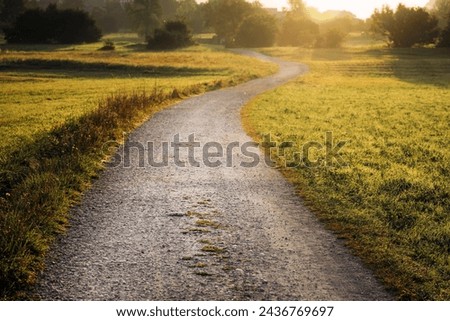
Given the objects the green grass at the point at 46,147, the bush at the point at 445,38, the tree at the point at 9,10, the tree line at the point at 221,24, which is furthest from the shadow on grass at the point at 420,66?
the tree at the point at 9,10

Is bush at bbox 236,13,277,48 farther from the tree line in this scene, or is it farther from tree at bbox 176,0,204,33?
tree at bbox 176,0,204,33

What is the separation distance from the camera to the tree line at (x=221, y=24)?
3182 inches

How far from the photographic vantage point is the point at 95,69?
47594 mm

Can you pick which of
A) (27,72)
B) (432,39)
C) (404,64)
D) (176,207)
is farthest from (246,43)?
(176,207)

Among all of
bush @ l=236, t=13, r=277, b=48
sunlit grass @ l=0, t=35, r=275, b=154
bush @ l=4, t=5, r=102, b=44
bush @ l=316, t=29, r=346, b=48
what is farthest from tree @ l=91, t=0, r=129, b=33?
sunlit grass @ l=0, t=35, r=275, b=154

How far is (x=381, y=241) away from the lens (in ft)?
23.9

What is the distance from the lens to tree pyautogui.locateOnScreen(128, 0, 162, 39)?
338 ft

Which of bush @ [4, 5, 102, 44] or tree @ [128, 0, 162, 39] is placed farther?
tree @ [128, 0, 162, 39]

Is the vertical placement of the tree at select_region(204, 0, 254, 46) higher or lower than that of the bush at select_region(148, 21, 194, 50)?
higher

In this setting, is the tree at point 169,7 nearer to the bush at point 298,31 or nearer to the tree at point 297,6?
the tree at point 297,6

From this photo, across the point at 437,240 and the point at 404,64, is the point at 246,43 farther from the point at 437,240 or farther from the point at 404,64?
the point at 437,240

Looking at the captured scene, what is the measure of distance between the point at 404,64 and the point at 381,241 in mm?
55686

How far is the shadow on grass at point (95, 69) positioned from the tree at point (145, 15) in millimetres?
57407

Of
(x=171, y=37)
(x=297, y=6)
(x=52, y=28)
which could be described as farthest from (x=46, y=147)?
(x=297, y=6)
